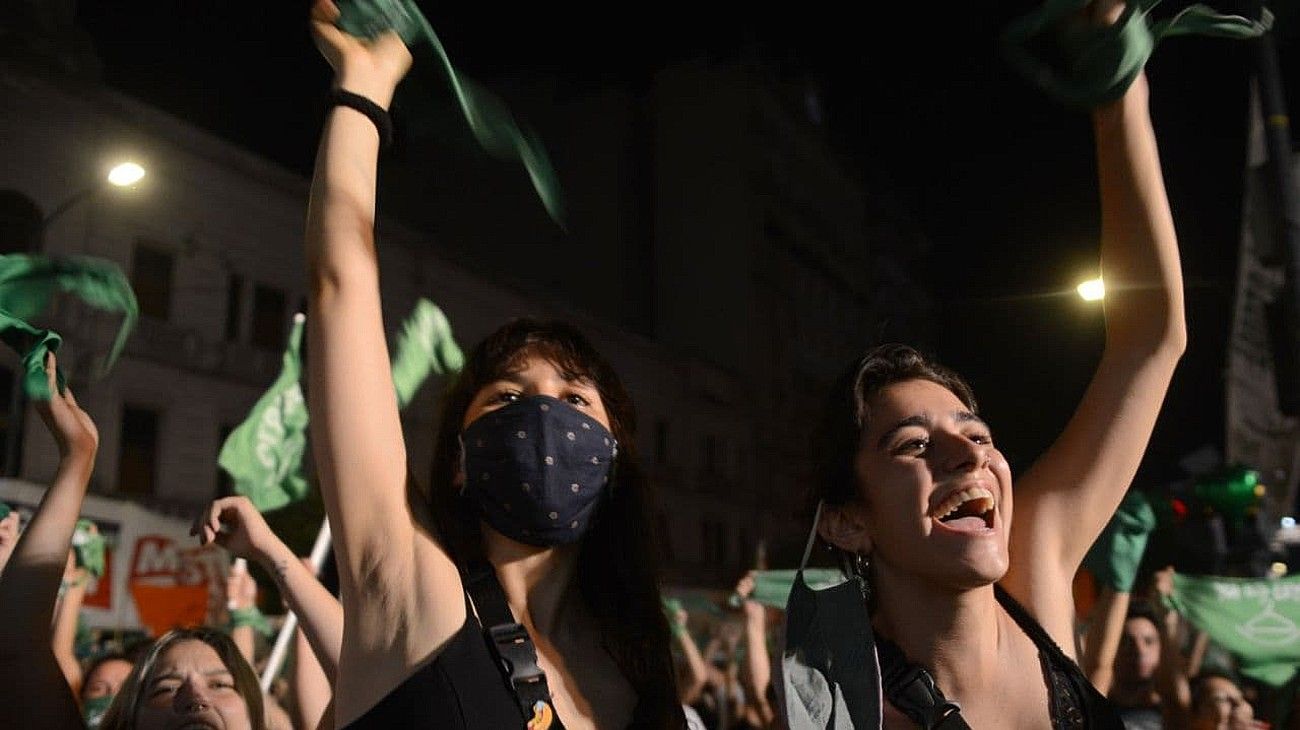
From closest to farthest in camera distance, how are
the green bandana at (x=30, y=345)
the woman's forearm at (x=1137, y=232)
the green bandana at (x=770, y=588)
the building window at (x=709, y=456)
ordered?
the woman's forearm at (x=1137, y=232) < the green bandana at (x=30, y=345) < the green bandana at (x=770, y=588) < the building window at (x=709, y=456)

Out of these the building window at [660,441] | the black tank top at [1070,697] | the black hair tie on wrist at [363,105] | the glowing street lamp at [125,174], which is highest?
the glowing street lamp at [125,174]

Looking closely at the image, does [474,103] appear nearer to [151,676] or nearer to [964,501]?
[964,501]

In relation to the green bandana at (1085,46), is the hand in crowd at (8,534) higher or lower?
lower

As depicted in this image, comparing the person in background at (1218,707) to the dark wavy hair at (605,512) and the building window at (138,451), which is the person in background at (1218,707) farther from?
the building window at (138,451)

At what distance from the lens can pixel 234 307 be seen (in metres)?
16.1

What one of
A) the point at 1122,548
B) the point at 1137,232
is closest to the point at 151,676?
the point at 1137,232

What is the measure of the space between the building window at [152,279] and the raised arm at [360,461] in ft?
45.9

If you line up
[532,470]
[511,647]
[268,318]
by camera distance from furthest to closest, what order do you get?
[268,318], [532,470], [511,647]

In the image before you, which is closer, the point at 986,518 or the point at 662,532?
the point at 986,518

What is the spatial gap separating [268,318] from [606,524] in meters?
15.4

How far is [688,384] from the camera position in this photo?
22500 millimetres

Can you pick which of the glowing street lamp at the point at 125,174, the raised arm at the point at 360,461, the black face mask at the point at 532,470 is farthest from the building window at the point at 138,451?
the raised arm at the point at 360,461

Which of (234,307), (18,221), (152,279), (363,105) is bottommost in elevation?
(363,105)

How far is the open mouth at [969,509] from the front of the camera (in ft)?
6.02
